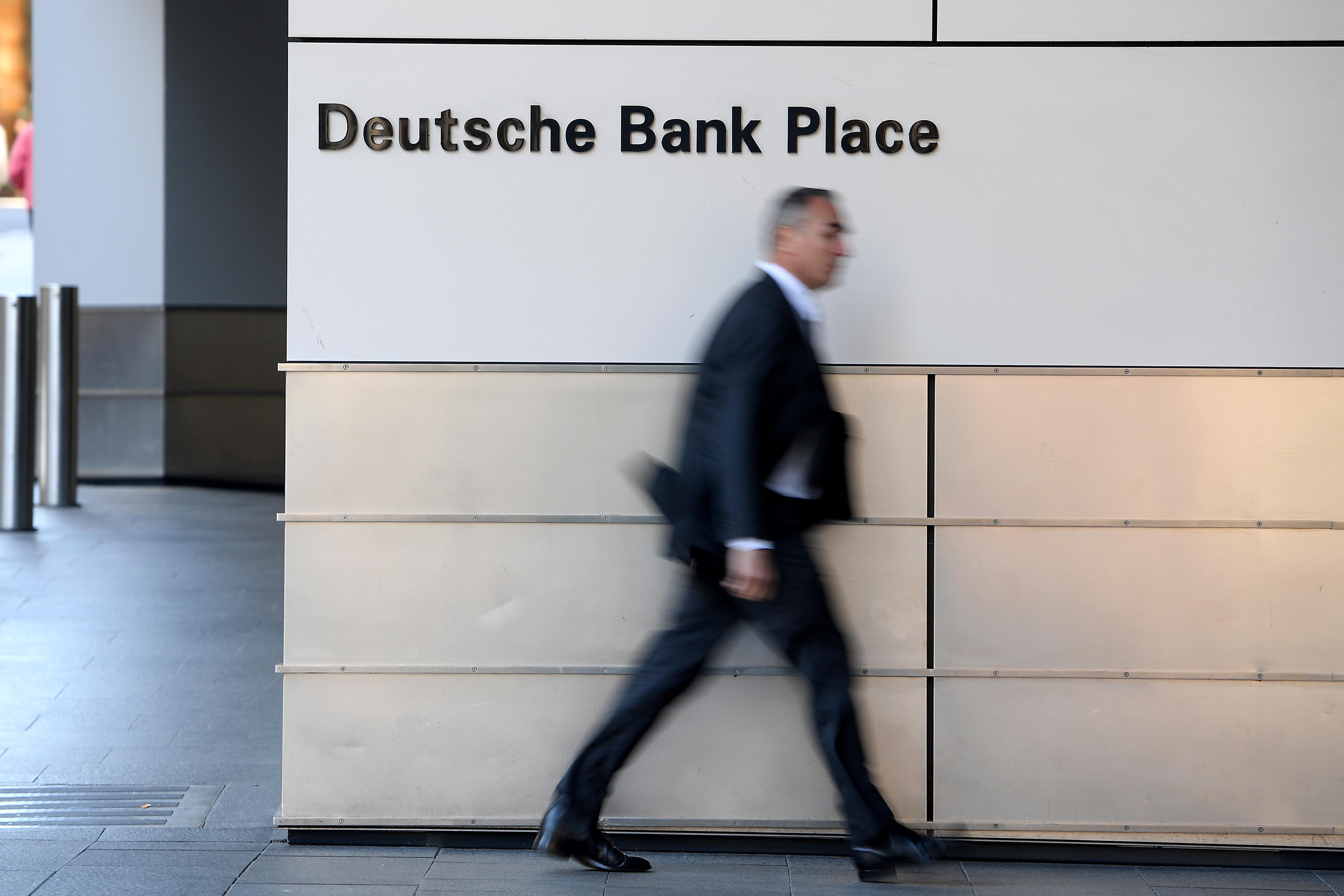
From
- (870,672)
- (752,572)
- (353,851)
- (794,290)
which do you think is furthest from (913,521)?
(353,851)

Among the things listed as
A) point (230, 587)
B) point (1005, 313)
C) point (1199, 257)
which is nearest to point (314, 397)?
point (1005, 313)

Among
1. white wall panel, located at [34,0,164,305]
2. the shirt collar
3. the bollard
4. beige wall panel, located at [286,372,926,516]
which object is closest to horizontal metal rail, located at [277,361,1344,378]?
beige wall panel, located at [286,372,926,516]

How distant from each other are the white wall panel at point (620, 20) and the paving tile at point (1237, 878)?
8.14 ft

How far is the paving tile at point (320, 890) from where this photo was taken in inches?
140

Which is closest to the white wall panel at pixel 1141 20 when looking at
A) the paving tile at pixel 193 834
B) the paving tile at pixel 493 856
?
the paving tile at pixel 493 856

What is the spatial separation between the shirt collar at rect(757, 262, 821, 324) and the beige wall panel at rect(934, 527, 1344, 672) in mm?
818

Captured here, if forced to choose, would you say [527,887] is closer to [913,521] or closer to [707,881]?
[707,881]

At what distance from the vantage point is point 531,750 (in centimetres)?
393

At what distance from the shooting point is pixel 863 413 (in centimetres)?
385

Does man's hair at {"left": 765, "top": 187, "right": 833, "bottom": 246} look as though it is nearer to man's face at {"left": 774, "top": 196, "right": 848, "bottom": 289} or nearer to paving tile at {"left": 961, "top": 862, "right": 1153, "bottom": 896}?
man's face at {"left": 774, "top": 196, "right": 848, "bottom": 289}

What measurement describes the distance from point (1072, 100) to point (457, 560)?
2205 millimetres

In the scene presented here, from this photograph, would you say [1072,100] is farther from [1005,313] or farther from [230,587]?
[230,587]

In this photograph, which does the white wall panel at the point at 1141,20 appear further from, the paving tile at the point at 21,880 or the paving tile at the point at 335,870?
the paving tile at the point at 21,880

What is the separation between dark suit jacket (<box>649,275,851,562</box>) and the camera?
3.37 metres
